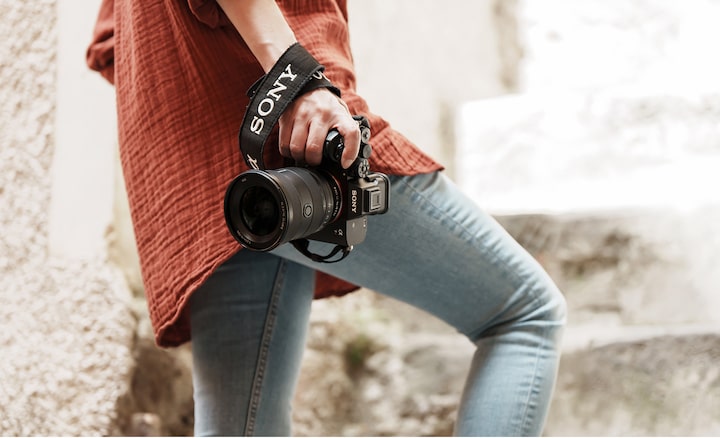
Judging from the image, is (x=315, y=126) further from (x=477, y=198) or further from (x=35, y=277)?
(x=477, y=198)

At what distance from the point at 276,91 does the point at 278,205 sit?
0.10 meters

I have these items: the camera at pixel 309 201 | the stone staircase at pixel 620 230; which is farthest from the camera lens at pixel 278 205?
the stone staircase at pixel 620 230

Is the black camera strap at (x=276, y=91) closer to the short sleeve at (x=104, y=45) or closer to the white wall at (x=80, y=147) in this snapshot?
the short sleeve at (x=104, y=45)

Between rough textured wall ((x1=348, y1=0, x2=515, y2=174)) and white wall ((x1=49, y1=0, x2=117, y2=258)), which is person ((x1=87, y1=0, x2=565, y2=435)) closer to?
white wall ((x1=49, y1=0, x2=117, y2=258))

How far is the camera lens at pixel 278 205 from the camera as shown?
58 cm

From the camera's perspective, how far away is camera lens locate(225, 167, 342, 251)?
576 millimetres

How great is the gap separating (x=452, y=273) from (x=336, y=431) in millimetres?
927

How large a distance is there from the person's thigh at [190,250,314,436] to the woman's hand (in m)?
0.23

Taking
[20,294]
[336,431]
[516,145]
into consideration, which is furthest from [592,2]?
[20,294]

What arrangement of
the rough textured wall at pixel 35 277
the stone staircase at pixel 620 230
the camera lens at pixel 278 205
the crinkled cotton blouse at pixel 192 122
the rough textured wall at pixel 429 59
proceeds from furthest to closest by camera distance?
the rough textured wall at pixel 429 59
the stone staircase at pixel 620 230
the rough textured wall at pixel 35 277
the crinkled cotton blouse at pixel 192 122
the camera lens at pixel 278 205

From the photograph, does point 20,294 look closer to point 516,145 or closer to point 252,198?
point 252,198

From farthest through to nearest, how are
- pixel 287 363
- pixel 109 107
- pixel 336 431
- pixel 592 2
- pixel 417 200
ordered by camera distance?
pixel 592 2
pixel 336 431
pixel 109 107
pixel 287 363
pixel 417 200

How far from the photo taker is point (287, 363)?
0.84 metres

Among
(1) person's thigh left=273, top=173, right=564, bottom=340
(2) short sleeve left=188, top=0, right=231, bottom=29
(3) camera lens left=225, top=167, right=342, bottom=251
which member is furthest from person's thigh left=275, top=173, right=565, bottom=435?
(2) short sleeve left=188, top=0, right=231, bottom=29
